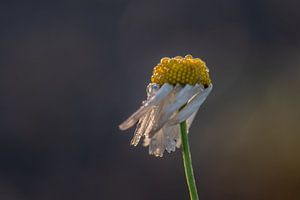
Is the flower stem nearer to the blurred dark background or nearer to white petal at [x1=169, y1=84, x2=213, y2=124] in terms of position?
white petal at [x1=169, y1=84, x2=213, y2=124]

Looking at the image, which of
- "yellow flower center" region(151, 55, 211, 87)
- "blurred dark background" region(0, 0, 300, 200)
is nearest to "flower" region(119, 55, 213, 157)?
"yellow flower center" region(151, 55, 211, 87)

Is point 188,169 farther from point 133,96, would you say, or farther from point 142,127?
point 133,96

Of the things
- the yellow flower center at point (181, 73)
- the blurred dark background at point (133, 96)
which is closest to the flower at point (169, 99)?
the yellow flower center at point (181, 73)

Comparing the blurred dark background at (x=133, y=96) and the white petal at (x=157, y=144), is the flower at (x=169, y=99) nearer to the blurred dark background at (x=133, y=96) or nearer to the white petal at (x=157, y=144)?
the white petal at (x=157, y=144)

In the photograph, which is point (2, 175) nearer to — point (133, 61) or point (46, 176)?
point (46, 176)

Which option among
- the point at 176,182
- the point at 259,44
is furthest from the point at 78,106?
the point at 259,44

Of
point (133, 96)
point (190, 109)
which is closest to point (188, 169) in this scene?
point (190, 109)

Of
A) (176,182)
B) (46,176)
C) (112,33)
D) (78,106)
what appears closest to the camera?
(176,182)
